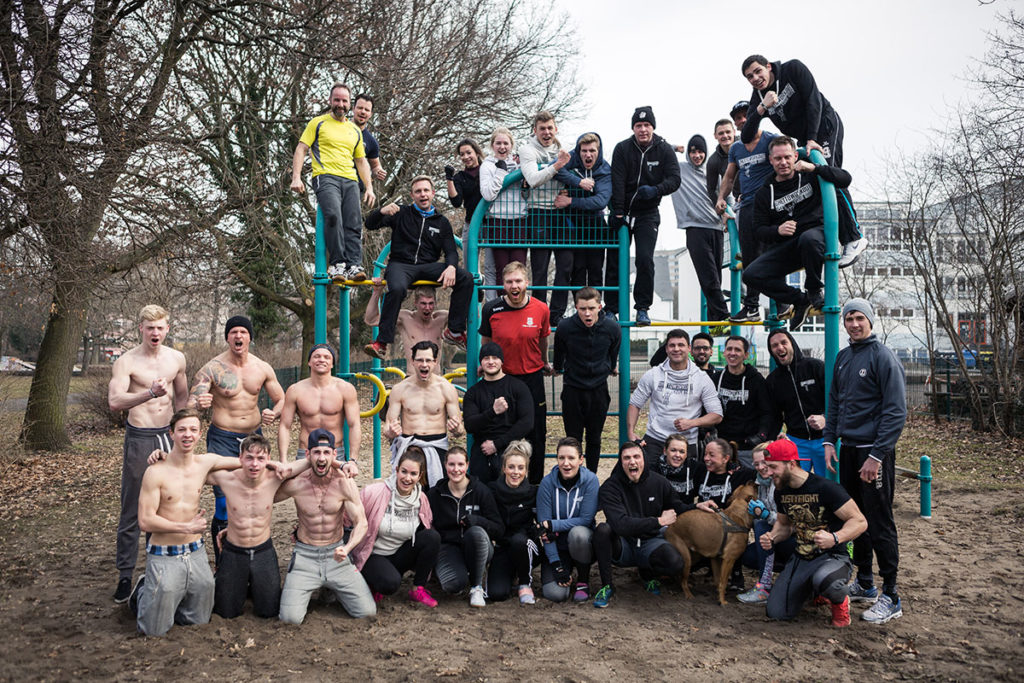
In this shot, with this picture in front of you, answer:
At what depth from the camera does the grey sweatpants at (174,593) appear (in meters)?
4.99

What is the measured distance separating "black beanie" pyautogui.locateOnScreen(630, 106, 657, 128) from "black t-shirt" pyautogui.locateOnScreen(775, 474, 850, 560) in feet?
12.1

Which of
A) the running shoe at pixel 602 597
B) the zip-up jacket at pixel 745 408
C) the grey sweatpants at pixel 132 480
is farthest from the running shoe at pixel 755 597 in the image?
the grey sweatpants at pixel 132 480

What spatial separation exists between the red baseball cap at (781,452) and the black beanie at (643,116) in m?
3.47

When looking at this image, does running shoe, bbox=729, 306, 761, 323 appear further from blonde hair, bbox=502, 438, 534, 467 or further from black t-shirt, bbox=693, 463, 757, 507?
blonde hair, bbox=502, 438, 534, 467

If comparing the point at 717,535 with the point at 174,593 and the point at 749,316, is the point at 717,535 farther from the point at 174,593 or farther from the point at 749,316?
the point at 174,593

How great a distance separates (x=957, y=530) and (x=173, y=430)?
7.59 m

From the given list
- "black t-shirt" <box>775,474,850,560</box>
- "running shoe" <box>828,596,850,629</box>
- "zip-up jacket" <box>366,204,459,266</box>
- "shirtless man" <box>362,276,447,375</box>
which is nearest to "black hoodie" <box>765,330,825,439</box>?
"black t-shirt" <box>775,474,850,560</box>

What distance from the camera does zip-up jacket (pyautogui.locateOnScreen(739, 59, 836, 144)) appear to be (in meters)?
6.67

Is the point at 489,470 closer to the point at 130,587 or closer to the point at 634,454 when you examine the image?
the point at 634,454

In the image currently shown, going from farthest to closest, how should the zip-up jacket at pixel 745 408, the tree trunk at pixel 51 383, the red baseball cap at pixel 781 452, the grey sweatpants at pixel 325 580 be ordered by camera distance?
the tree trunk at pixel 51 383, the zip-up jacket at pixel 745 408, the grey sweatpants at pixel 325 580, the red baseball cap at pixel 781 452

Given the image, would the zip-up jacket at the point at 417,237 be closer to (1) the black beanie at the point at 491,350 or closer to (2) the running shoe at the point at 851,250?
(1) the black beanie at the point at 491,350

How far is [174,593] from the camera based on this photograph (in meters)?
Result: 5.03

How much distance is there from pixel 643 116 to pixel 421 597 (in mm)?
4714

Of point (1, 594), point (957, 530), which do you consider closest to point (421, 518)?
point (1, 594)
